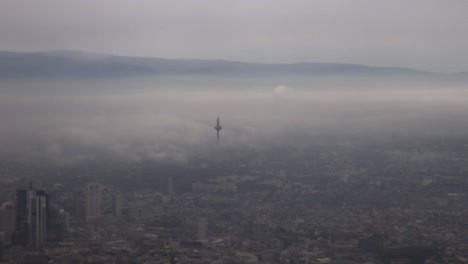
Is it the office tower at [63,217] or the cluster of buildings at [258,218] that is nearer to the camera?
the cluster of buildings at [258,218]

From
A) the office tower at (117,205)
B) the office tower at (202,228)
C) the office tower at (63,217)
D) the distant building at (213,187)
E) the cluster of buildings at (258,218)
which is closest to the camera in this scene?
the cluster of buildings at (258,218)

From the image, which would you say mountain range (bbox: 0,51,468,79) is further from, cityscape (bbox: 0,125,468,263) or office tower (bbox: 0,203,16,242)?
office tower (bbox: 0,203,16,242)

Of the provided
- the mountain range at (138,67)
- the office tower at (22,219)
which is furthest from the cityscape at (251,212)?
the mountain range at (138,67)

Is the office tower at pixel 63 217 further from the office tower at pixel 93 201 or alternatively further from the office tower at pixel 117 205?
the office tower at pixel 117 205

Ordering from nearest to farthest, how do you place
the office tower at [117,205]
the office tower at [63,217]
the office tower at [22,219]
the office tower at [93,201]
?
1. the office tower at [22,219]
2. the office tower at [63,217]
3. the office tower at [93,201]
4. the office tower at [117,205]

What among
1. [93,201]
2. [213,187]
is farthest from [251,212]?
[93,201]

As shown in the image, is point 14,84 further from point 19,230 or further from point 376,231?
point 376,231

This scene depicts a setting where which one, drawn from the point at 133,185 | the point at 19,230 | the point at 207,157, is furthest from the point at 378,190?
the point at 19,230
